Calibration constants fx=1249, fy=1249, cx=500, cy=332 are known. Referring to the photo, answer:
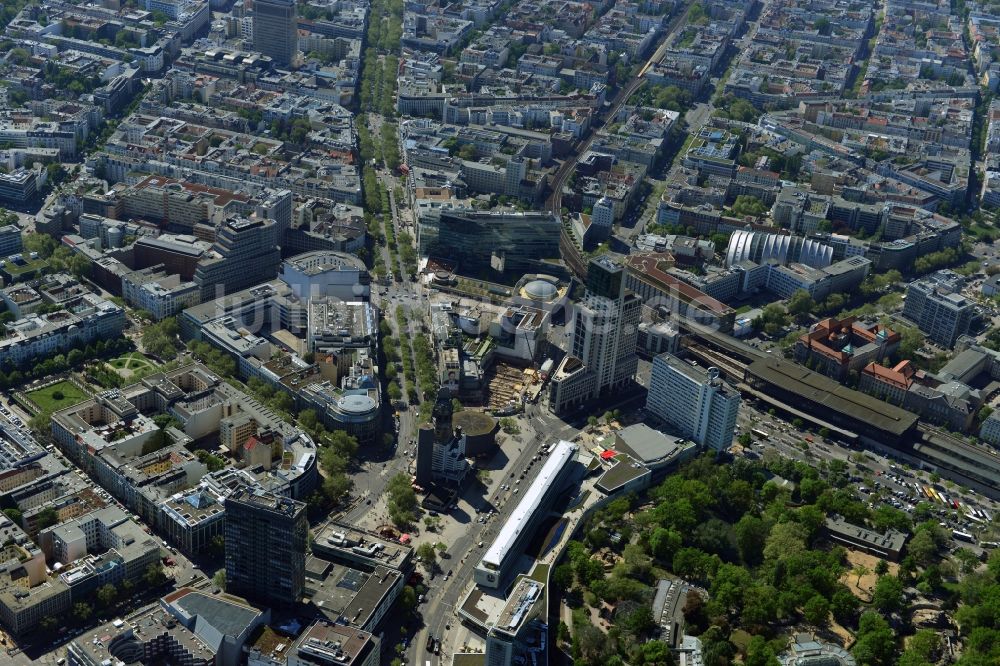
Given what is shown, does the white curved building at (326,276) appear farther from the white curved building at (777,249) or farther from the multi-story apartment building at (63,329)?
the white curved building at (777,249)

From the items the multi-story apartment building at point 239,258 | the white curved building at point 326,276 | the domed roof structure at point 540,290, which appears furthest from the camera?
the domed roof structure at point 540,290

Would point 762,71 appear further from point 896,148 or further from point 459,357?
point 459,357

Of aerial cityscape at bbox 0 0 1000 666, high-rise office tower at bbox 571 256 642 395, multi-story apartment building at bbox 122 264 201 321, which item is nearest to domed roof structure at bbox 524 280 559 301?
aerial cityscape at bbox 0 0 1000 666

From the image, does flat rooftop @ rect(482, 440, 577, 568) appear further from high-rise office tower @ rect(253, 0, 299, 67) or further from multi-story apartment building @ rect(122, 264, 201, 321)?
high-rise office tower @ rect(253, 0, 299, 67)

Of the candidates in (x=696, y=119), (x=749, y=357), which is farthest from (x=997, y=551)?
(x=696, y=119)

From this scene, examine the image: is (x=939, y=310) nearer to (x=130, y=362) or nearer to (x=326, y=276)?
(x=326, y=276)

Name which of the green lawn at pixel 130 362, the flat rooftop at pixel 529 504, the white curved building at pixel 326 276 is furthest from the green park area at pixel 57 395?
the flat rooftop at pixel 529 504
